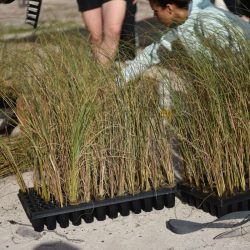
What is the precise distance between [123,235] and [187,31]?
3.64ft

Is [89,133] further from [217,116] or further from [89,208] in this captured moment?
[217,116]

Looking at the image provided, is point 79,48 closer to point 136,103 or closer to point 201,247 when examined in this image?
point 136,103

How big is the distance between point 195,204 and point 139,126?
1.51 ft

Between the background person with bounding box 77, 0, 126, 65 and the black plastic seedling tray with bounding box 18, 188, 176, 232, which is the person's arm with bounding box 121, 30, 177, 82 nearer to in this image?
the background person with bounding box 77, 0, 126, 65

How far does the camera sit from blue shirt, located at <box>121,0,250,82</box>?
143 inches

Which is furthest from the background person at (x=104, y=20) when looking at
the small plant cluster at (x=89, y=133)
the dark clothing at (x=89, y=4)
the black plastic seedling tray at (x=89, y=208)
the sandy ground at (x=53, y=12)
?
the sandy ground at (x=53, y=12)

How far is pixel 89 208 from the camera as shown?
3.40 m

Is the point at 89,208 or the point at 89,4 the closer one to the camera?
the point at 89,208

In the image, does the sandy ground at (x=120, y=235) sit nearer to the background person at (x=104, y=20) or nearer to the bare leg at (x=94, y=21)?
the background person at (x=104, y=20)

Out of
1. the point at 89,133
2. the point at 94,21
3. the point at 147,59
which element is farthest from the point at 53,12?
the point at 89,133

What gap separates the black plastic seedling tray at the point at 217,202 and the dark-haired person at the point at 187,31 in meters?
0.41

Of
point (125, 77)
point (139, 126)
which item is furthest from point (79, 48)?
point (139, 126)

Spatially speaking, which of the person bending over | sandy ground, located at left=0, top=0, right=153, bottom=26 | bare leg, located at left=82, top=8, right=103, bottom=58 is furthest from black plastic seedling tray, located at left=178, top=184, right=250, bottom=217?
sandy ground, located at left=0, top=0, right=153, bottom=26

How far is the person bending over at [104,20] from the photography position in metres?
4.37
